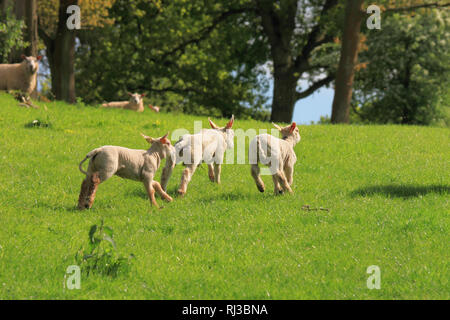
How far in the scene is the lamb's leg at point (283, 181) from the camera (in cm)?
1109

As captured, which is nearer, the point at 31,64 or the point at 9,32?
the point at 31,64

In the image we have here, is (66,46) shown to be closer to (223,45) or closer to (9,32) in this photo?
(9,32)

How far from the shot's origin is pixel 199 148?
35.9ft

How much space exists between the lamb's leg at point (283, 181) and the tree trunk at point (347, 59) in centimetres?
1689

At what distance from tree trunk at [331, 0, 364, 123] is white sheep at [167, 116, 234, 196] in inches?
644

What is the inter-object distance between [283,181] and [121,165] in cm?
333

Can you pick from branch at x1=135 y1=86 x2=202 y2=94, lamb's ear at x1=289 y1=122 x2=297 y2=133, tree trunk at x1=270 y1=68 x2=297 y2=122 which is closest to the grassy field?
lamb's ear at x1=289 y1=122 x2=297 y2=133

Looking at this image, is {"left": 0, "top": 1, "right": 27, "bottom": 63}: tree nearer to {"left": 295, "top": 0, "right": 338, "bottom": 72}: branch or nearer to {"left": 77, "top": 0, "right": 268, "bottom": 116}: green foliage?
{"left": 77, "top": 0, "right": 268, "bottom": 116}: green foliage

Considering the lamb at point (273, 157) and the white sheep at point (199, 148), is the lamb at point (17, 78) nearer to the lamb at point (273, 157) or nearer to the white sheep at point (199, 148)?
the white sheep at point (199, 148)

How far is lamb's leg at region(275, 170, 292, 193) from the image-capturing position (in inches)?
436

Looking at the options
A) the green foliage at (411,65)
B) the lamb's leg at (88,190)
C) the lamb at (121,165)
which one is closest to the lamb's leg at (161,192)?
the lamb at (121,165)

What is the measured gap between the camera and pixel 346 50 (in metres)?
27.1

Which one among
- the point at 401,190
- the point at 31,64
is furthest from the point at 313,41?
the point at 401,190
